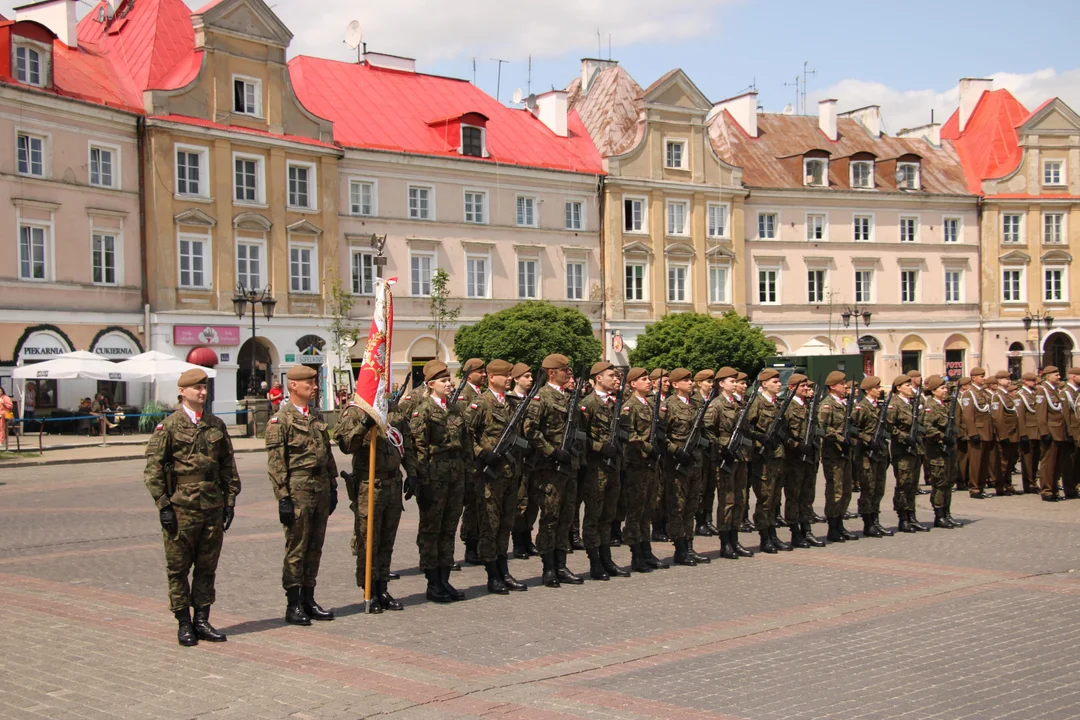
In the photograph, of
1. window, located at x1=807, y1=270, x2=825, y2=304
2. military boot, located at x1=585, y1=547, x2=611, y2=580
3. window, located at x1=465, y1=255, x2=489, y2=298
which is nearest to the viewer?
military boot, located at x1=585, y1=547, x2=611, y2=580

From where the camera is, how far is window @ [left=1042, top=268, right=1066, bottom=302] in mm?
58188

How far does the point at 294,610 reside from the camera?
9.20m

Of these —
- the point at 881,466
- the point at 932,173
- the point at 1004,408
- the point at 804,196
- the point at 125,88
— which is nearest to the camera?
the point at 881,466

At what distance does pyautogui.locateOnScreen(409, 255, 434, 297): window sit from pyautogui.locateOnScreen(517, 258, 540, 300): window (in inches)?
164

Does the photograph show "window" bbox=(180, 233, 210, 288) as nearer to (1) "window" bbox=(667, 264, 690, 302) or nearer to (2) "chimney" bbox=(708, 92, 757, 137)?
(1) "window" bbox=(667, 264, 690, 302)

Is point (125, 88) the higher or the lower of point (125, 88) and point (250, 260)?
the higher

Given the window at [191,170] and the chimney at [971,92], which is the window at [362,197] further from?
the chimney at [971,92]

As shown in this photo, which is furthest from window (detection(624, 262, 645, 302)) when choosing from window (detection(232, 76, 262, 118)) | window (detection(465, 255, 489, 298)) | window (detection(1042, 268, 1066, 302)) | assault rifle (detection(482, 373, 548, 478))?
assault rifle (detection(482, 373, 548, 478))

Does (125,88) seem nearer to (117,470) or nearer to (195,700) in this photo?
(117,470)

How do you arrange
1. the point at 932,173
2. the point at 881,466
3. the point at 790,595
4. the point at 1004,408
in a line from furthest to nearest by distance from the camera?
the point at 932,173
the point at 1004,408
the point at 881,466
the point at 790,595

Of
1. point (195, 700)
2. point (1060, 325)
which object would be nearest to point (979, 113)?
→ point (1060, 325)

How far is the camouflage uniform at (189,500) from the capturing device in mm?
8508

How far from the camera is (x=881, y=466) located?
14.3 m

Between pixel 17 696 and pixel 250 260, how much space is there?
33146mm
